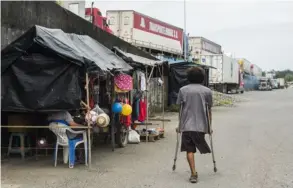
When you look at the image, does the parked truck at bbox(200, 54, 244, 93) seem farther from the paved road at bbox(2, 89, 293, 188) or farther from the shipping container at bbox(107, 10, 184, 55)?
the paved road at bbox(2, 89, 293, 188)

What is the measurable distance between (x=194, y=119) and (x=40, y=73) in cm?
306

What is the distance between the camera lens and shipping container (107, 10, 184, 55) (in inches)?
1128

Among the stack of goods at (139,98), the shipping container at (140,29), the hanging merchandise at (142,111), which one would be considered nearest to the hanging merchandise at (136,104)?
the stack of goods at (139,98)

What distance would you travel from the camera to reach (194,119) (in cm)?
690

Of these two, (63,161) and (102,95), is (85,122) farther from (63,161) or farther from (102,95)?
(102,95)

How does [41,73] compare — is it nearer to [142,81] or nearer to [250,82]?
[142,81]

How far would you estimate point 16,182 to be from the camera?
6.75 metres

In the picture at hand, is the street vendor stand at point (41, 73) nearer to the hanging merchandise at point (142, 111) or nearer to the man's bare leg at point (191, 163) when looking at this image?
the man's bare leg at point (191, 163)

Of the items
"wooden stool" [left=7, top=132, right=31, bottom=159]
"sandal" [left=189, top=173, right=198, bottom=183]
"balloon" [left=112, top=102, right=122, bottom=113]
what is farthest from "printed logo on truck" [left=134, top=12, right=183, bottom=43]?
"sandal" [left=189, top=173, right=198, bottom=183]

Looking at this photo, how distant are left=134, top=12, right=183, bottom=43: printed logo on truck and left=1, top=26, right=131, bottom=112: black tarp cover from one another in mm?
21467

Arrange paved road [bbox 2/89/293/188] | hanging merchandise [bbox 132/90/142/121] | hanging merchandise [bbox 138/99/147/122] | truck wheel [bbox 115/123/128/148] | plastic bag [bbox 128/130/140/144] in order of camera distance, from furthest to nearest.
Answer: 1. hanging merchandise [bbox 138/99/147/122]
2. hanging merchandise [bbox 132/90/142/121]
3. plastic bag [bbox 128/130/140/144]
4. truck wheel [bbox 115/123/128/148]
5. paved road [bbox 2/89/293/188]

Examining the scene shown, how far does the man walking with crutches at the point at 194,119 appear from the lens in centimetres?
688

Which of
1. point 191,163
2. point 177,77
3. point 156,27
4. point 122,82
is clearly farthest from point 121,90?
point 156,27

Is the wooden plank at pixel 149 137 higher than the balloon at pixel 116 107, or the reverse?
the balloon at pixel 116 107
